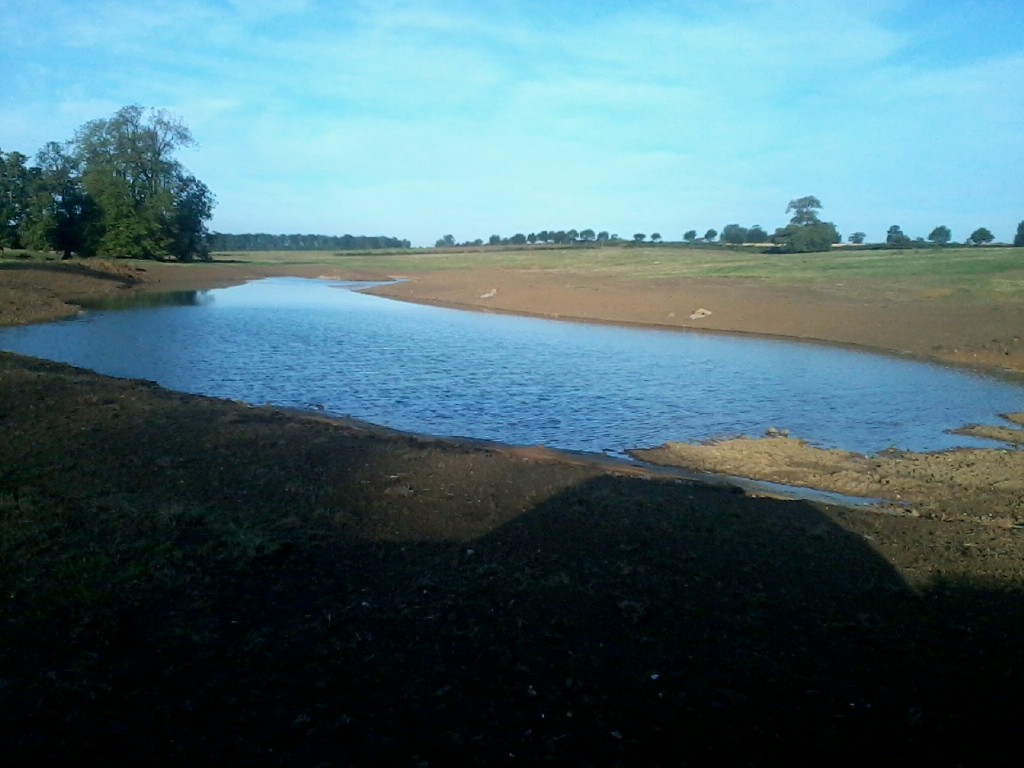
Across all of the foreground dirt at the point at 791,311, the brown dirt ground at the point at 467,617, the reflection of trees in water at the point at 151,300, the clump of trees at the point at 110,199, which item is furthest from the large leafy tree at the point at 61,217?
the brown dirt ground at the point at 467,617

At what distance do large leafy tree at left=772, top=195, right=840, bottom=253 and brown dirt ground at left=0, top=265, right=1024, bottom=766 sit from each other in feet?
210

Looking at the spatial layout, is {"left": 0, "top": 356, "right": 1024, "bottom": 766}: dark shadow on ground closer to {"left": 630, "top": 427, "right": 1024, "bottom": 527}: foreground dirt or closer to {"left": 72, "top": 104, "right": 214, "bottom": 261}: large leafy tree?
{"left": 630, "top": 427, "right": 1024, "bottom": 527}: foreground dirt

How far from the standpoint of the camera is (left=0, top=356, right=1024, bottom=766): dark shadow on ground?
377cm

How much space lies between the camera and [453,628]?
4.84 m

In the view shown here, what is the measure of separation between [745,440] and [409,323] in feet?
65.3

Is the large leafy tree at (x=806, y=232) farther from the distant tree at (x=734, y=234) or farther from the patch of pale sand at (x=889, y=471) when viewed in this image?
the patch of pale sand at (x=889, y=471)

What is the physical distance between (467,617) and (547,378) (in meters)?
13.6

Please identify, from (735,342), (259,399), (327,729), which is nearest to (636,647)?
(327,729)

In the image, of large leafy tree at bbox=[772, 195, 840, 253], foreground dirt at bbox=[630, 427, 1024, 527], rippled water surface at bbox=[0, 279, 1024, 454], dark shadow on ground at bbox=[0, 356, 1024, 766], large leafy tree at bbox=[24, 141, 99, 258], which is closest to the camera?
dark shadow on ground at bbox=[0, 356, 1024, 766]

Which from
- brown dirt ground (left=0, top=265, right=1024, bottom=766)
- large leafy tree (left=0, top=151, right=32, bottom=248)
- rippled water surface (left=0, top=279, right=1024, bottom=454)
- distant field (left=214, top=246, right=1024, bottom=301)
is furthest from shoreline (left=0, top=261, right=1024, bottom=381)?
brown dirt ground (left=0, top=265, right=1024, bottom=766)

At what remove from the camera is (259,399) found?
1498cm

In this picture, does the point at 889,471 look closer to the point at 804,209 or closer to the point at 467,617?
the point at 467,617

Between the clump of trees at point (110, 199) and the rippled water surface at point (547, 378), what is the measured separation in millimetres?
29563

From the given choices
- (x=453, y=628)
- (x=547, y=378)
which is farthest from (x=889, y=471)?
(x=547, y=378)
